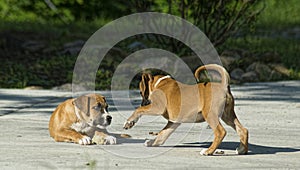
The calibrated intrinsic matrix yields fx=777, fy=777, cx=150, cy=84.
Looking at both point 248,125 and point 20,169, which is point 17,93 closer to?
point 248,125

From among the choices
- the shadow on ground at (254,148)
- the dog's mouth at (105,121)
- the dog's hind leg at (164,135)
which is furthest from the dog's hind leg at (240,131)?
the dog's mouth at (105,121)

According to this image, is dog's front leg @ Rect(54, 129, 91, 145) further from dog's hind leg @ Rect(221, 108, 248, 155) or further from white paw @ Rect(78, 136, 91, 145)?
dog's hind leg @ Rect(221, 108, 248, 155)

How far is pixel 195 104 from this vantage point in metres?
7.10

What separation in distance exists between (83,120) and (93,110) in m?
0.18

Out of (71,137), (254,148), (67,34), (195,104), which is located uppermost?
(195,104)

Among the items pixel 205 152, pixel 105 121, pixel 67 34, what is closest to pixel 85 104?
pixel 105 121

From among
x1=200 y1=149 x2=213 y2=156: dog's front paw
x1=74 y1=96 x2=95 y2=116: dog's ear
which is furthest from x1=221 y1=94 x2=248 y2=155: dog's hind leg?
x1=74 y1=96 x2=95 y2=116: dog's ear

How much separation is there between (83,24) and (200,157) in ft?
44.8

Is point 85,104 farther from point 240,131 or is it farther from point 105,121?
point 240,131

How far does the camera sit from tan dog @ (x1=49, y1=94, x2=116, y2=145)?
24.5 ft

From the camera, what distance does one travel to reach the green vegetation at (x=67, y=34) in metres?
14.8

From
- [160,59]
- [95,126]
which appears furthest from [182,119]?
[160,59]

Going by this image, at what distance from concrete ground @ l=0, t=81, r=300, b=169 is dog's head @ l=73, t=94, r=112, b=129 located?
9.7 inches

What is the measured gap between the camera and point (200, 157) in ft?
22.7
